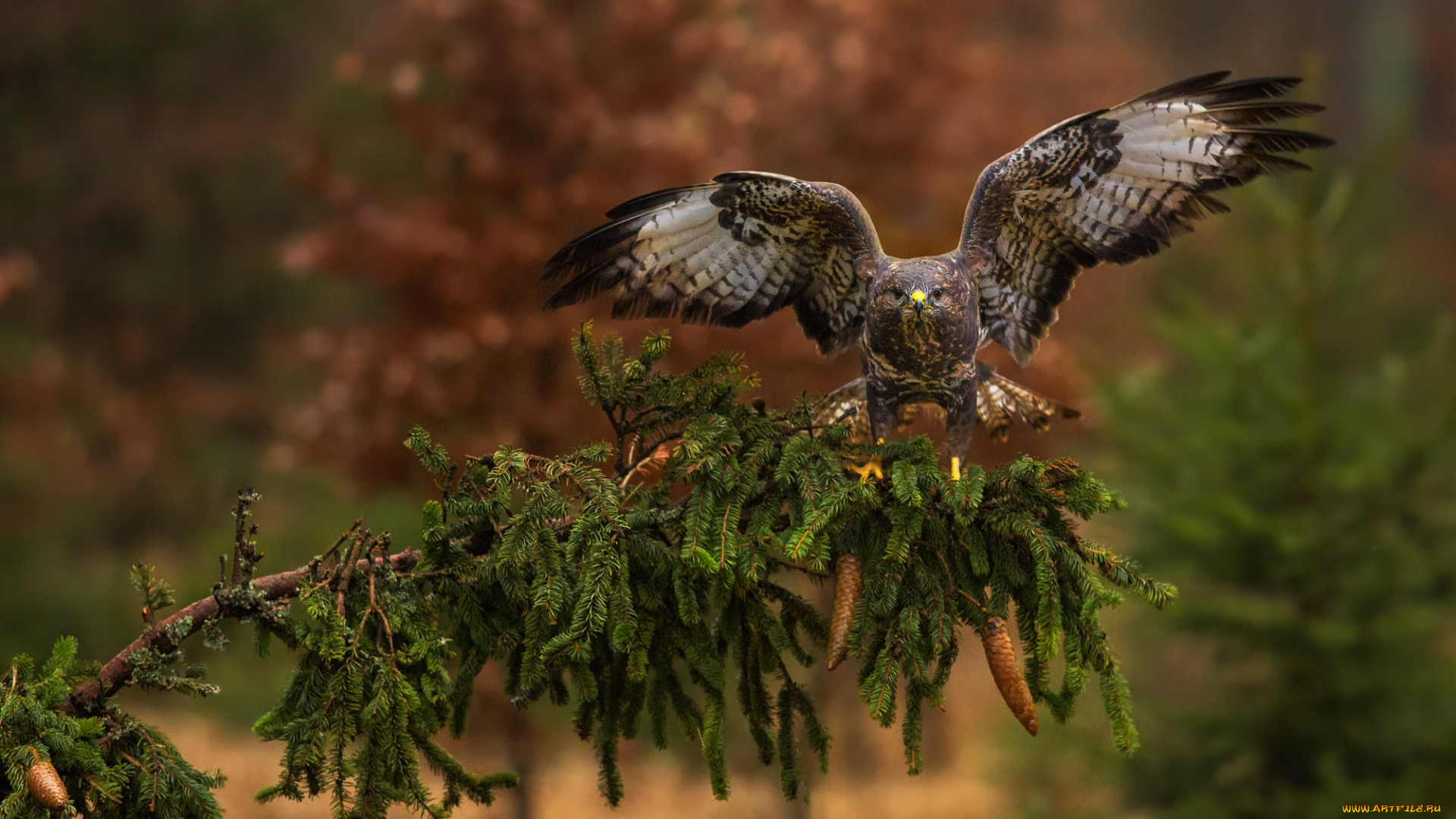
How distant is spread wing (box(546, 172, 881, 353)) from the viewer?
271cm

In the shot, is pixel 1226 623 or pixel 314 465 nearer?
pixel 1226 623

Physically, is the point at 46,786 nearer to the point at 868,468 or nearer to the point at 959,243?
the point at 868,468

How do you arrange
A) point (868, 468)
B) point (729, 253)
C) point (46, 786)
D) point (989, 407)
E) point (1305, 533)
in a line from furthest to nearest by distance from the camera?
1. point (1305, 533)
2. point (989, 407)
3. point (729, 253)
4. point (868, 468)
5. point (46, 786)

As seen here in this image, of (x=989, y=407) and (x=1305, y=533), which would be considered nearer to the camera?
(x=989, y=407)

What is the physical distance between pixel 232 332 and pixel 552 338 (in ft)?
19.2

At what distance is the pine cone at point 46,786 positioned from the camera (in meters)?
1.95

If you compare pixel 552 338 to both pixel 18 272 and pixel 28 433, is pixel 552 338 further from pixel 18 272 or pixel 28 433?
pixel 28 433

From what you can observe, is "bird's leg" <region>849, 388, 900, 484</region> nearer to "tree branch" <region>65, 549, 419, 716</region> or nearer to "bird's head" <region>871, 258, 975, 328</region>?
"bird's head" <region>871, 258, 975, 328</region>

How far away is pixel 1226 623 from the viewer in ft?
16.7

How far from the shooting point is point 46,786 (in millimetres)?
1954

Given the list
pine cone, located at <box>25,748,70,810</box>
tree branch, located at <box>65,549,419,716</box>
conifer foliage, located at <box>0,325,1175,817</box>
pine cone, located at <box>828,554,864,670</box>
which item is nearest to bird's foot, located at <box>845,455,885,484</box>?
conifer foliage, located at <box>0,325,1175,817</box>

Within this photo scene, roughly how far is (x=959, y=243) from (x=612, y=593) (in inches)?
47.4

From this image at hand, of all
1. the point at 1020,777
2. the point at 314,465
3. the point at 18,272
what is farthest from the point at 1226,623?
the point at 18,272

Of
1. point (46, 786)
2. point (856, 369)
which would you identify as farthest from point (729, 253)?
point (856, 369)
